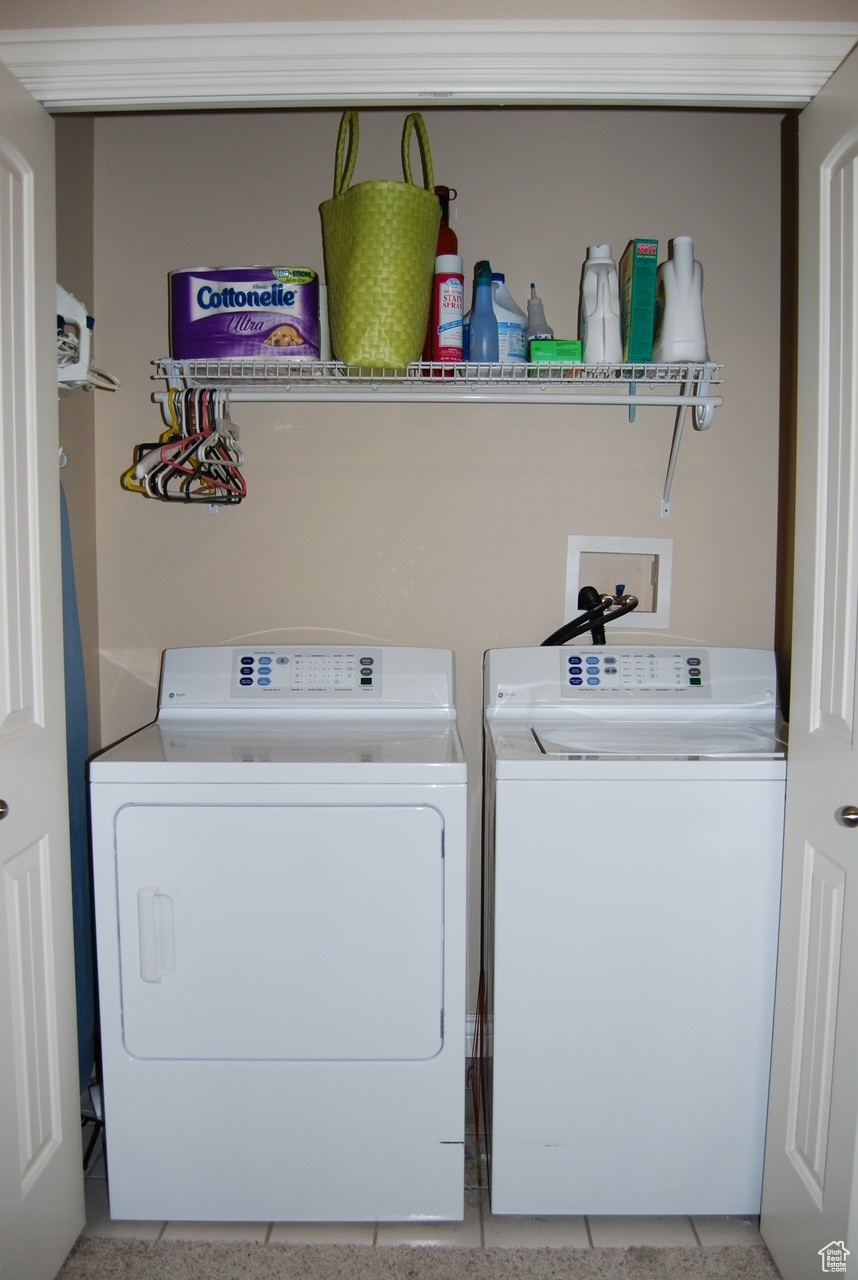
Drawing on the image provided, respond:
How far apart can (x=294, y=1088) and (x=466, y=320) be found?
167 cm

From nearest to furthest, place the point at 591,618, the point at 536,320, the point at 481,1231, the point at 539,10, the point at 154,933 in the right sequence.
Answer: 1. the point at 539,10
2. the point at 154,933
3. the point at 481,1231
4. the point at 536,320
5. the point at 591,618

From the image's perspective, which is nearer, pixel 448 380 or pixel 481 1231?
pixel 481 1231

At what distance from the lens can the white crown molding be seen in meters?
1.44

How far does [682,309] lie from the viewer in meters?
1.88

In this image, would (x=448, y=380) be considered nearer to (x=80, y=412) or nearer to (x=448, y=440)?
(x=448, y=440)

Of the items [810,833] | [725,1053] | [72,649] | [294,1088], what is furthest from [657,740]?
[72,649]

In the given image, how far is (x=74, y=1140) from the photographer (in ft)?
5.42

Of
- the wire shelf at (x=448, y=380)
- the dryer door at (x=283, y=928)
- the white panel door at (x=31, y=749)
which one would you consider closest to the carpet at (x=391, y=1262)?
the white panel door at (x=31, y=749)

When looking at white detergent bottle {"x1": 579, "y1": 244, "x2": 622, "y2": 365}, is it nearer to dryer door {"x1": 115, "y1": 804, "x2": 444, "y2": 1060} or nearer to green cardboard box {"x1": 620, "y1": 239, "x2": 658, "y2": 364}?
green cardboard box {"x1": 620, "y1": 239, "x2": 658, "y2": 364}

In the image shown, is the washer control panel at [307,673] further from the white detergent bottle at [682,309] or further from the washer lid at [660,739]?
the white detergent bottle at [682,309]

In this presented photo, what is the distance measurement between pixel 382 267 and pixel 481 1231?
1.97 m

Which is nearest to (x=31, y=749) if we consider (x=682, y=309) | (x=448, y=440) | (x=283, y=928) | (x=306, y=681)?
(x=283, y=928)

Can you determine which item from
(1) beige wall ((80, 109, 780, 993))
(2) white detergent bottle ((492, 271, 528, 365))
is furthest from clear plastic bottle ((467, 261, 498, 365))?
(1) beige wall ((80, 109, 780, 993))

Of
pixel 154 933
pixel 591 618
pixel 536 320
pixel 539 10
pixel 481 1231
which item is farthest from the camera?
pixel 591 618
